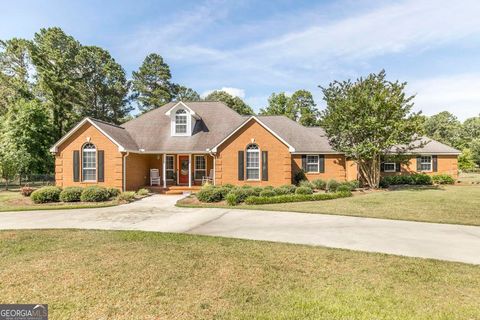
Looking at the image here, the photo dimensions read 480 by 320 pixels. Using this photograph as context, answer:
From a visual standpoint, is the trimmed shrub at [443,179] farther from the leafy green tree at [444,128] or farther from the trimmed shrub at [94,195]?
the leafy green tree at [444,128]

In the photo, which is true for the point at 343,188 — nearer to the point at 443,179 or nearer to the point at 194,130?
the point at 443,179

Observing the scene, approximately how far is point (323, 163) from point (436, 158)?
11.2 metres

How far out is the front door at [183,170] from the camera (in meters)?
23.3

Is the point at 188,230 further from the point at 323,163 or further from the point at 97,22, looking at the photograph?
the point at 323,163

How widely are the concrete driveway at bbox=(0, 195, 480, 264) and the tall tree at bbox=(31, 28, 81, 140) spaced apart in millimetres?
30384

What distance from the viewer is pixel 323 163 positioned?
915 inches

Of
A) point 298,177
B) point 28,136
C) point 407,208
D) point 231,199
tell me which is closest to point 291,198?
point 231,199

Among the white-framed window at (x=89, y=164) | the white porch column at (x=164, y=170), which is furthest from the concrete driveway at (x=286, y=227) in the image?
the white porch column at (x=164, y=170)

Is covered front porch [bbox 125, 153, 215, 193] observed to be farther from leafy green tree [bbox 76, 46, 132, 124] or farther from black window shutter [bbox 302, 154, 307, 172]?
leafy green tree [bbox 76, 46, 132, 124]

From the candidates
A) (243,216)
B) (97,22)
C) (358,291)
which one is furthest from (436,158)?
(97,22)

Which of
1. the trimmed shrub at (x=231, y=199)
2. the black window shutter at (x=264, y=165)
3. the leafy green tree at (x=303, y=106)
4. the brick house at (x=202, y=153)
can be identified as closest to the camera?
the trimmed shrub at (x=231, y=199)

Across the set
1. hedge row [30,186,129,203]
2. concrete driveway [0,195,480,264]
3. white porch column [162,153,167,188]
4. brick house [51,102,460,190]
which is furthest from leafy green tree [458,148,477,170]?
hedge row [30,186,129,203]

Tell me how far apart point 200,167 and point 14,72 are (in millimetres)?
34682

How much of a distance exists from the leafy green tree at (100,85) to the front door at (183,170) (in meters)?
28.9
